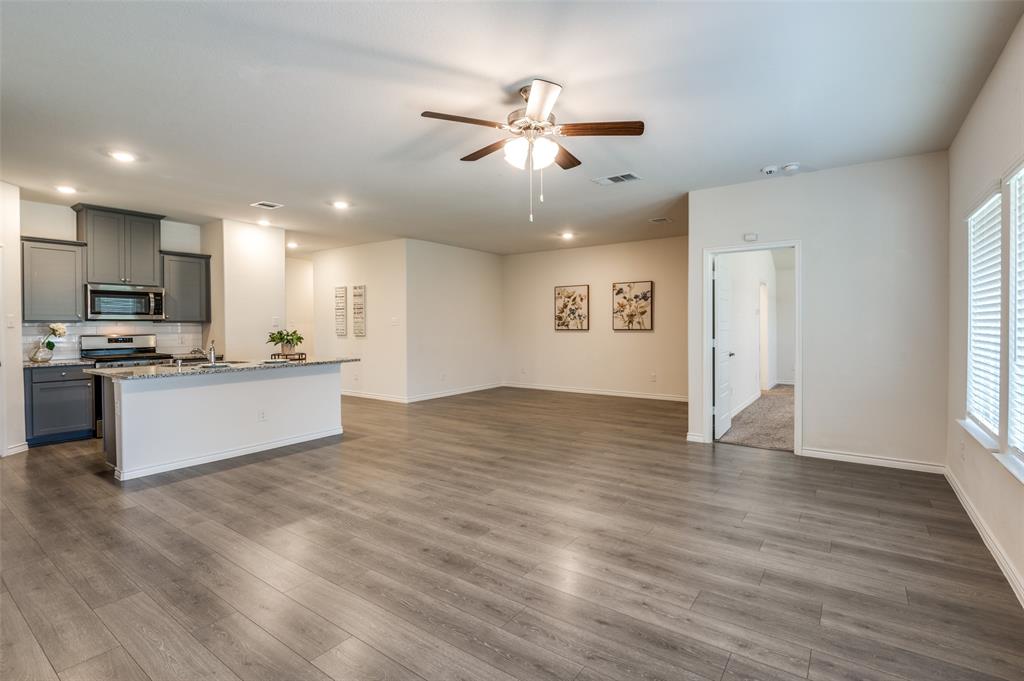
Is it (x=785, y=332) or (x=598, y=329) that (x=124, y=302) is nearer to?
(x=598, y=329)

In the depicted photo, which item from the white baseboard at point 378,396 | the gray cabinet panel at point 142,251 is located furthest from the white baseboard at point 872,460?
the gray cabinet panel at point 142,251

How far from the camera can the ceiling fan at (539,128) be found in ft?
9.19

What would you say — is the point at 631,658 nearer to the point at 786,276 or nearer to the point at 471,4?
the point at 471,4

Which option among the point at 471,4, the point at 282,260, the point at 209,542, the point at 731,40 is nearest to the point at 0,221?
the point at 282,260

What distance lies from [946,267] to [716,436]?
A: 8.24 feet

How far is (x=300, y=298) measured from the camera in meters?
10.5

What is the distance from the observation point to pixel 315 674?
5.84 ft

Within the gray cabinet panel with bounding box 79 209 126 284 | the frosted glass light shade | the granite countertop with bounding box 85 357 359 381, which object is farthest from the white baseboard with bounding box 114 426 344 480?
the frosted glass light shade

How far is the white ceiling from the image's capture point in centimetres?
233

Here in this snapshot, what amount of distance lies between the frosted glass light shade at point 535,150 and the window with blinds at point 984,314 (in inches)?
102

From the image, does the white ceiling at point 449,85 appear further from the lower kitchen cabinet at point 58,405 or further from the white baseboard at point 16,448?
the white baseboard at point 16,448

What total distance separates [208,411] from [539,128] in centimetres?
397

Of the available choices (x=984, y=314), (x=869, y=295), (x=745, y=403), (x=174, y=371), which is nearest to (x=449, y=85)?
→ (x=174, y=371)

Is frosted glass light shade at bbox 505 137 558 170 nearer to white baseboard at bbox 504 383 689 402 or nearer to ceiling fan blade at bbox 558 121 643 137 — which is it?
ceiling fan blade at bbox 558 121 643 137
